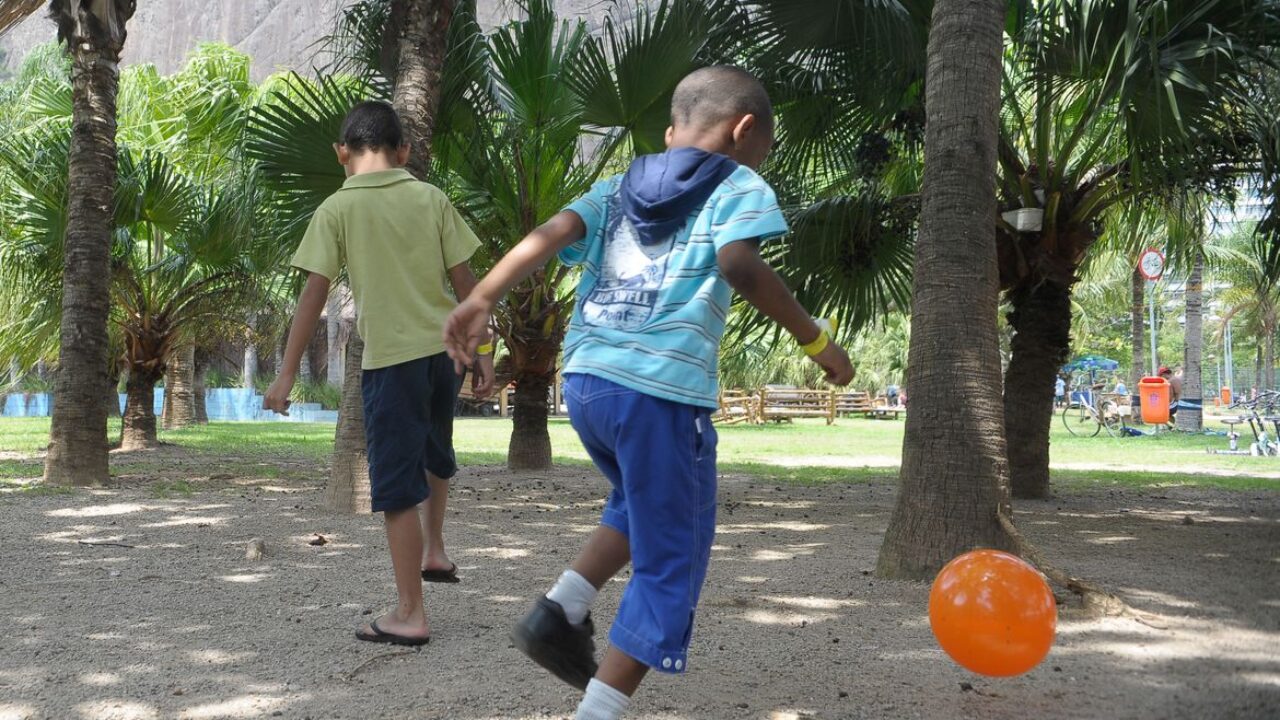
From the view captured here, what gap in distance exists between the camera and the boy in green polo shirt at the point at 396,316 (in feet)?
10.2

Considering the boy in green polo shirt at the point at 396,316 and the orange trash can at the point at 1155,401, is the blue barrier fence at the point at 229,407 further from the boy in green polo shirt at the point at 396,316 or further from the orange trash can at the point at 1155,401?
the boy in green polo shirt at the point at 396,316

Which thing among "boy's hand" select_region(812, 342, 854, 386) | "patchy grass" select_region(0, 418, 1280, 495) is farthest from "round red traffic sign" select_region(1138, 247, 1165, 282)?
"boy's hand" select_region(812, 342, 854, 386)

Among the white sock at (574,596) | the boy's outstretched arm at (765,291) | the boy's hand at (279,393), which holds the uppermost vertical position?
the boy's outstretched arm at (765,291)

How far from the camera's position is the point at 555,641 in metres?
2.33

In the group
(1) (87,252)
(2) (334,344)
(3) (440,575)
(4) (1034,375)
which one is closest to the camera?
(3) (440,575)

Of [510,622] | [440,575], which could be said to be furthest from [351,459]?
[510,622]

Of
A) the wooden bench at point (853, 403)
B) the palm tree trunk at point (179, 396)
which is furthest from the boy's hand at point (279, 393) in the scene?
the wooden bench at point (853, 403)

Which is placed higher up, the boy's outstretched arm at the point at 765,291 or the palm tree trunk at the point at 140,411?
the boy's outstretched arm at the point at 765,291

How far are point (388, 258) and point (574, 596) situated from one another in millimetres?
1323

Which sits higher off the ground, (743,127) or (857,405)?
(743,127)

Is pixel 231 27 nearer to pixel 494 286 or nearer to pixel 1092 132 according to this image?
pixel 1092 132

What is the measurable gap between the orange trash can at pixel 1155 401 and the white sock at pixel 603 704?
2165 centimetres

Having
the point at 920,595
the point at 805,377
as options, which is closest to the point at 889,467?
the point at 920,595

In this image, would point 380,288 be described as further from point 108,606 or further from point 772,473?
point 772,473
